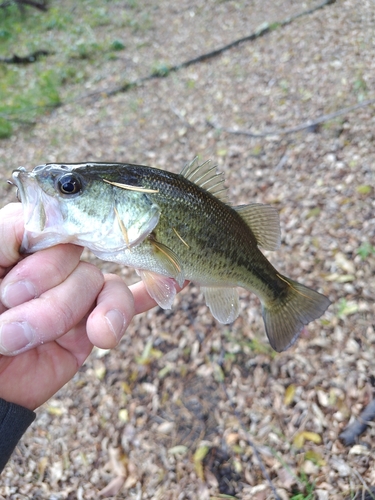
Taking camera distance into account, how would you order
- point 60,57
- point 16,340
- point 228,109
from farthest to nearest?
point 60,57 → point 228,109 → point 16,340

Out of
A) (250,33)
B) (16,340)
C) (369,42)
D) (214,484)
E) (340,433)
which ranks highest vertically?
(250,33)

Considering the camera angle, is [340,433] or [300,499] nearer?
[300,499]

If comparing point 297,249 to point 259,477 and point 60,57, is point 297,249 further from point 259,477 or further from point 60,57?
point 60,57

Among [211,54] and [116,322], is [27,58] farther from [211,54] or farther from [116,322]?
[116,322]

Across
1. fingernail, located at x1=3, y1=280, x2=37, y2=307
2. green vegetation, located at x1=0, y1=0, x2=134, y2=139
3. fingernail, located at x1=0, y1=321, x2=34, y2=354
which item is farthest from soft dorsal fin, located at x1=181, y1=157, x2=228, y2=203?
green vegetation, located at x1=0, y1=0, x2=134, y2=139

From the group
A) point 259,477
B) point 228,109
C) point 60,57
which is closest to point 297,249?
point 259,477

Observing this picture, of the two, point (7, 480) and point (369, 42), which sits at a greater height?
point (369, 42)
